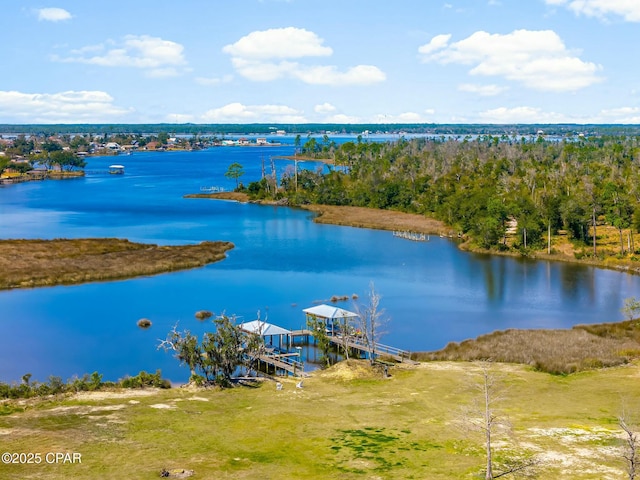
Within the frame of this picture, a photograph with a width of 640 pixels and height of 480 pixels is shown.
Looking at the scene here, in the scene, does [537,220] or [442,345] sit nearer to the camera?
[442,345]

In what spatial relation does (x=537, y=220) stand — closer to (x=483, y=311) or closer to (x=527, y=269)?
(x=527, y=269)

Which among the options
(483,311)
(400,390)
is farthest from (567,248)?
(400,390)

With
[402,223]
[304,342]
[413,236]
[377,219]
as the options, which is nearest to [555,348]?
[304,342]

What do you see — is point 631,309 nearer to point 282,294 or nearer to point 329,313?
point 329,313

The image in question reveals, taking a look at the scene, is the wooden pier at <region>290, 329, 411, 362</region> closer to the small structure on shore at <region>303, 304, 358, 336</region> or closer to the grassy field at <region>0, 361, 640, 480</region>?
the small structure on shore at <region>303, 304, 358, 336</region>

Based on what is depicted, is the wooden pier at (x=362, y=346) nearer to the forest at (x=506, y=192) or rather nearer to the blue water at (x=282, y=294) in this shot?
the blue water at (x=282, y=294)

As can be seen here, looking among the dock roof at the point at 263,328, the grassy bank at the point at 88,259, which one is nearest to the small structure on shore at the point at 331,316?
the dock roof at the point at 263,328
